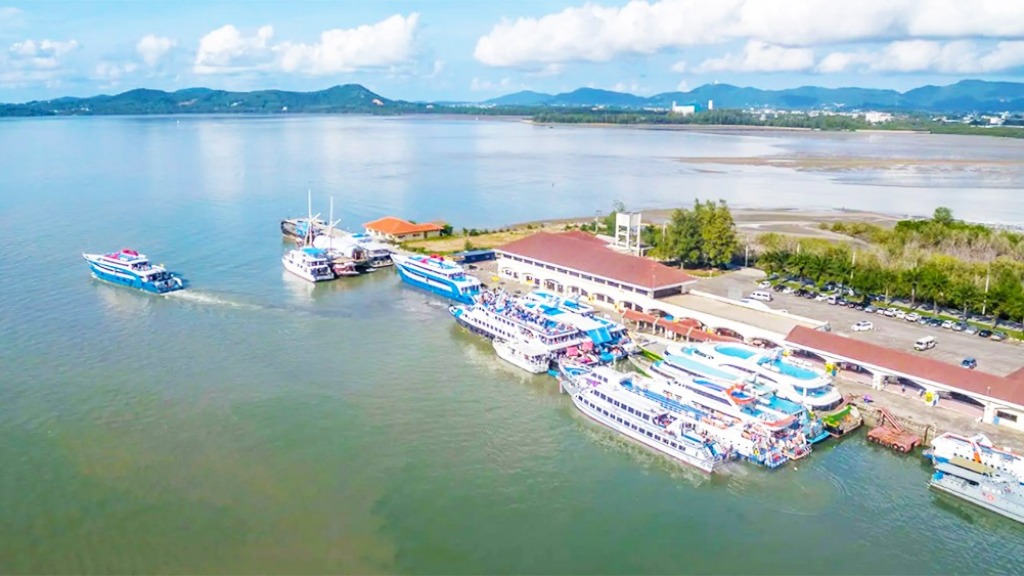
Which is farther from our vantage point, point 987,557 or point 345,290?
point 345,290

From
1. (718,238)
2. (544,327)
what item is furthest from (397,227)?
(544,327)

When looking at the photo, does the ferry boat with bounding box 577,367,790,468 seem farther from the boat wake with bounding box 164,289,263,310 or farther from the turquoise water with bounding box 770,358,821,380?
the boat wake with bounding box 164,289,263,310

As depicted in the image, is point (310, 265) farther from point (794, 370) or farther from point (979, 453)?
point (979, 453)

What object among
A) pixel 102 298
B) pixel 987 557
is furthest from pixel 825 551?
pixel 102 298

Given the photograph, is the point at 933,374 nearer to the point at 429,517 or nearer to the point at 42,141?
the point at 429,517

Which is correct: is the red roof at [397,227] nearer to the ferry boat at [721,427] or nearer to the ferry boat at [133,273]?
the ferry boat at [133,273]

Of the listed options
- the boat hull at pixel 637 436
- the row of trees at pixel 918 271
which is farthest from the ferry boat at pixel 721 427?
the row of trees at pixel 918 271
